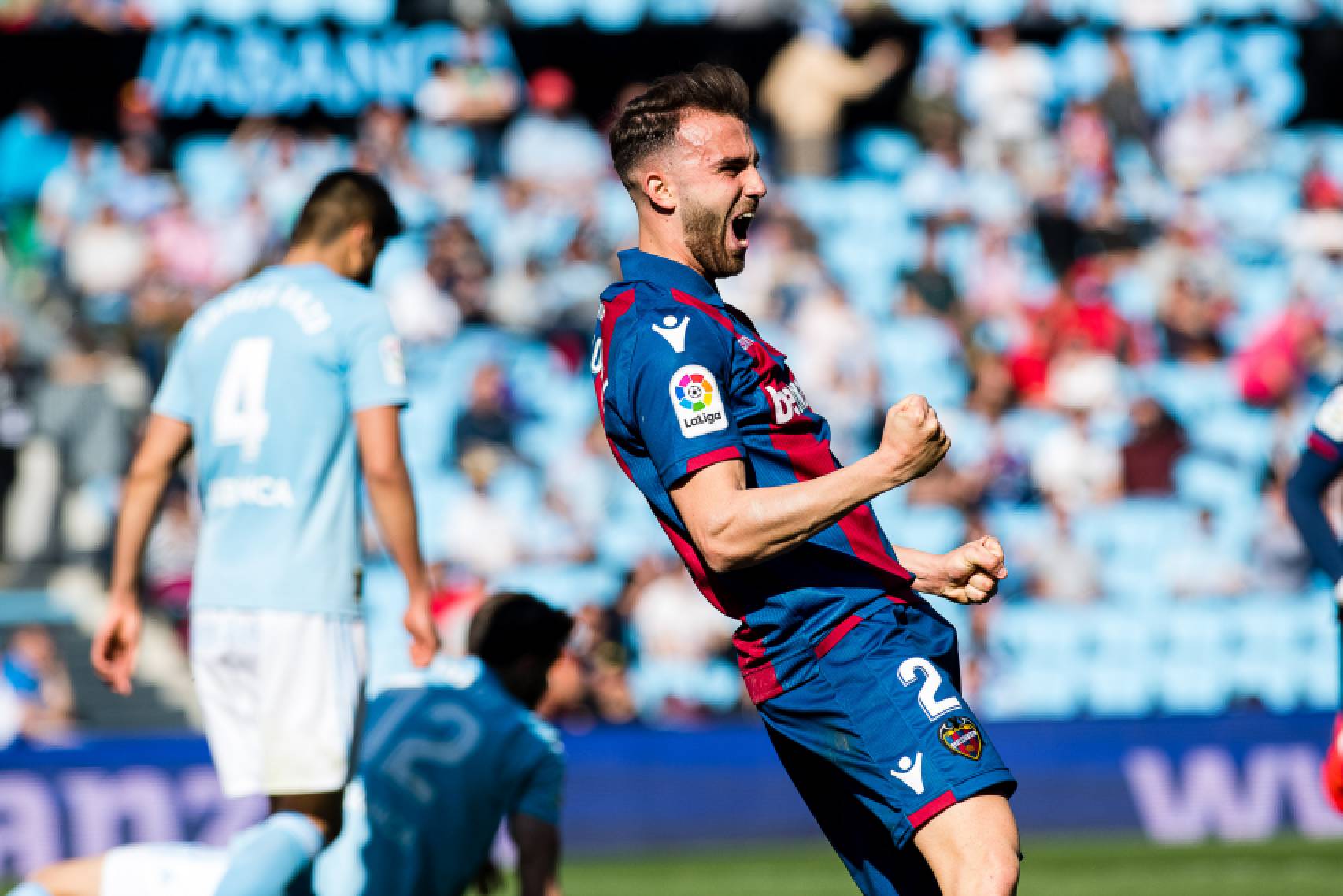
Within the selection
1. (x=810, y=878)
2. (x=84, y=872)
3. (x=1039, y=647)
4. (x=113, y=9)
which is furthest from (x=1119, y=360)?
(x=84, y=872)

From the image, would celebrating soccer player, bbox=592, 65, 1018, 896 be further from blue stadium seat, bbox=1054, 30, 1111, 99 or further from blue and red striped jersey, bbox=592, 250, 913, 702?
blue stadium seat, bbox=1054, 30, 1111, 99

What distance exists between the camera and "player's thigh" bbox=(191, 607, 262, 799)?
5137 mm

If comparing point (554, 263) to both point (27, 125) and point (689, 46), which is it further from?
point (27, 125)

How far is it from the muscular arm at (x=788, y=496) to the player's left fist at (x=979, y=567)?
281 mm

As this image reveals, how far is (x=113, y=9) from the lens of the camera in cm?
1755

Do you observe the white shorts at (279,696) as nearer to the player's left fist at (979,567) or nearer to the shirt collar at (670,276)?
the shirt collar at (670,276)

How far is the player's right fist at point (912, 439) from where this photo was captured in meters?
3.44

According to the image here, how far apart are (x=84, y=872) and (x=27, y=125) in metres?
13.4

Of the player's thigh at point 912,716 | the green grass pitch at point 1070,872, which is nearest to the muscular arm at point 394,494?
the player's thigh at point 912,716

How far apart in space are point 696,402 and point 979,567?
706mm

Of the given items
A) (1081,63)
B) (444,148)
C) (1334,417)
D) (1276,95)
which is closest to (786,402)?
(1334,417)

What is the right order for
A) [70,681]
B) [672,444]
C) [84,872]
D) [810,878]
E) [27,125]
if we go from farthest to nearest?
[27,125]
[70,681]
[810,878]
[84,872]
[672,444]

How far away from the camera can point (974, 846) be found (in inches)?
142

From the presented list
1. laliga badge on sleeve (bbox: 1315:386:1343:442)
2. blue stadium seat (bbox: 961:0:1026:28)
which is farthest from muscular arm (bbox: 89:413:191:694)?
blue stadium seat (bbox: 961:0:1026:28)
